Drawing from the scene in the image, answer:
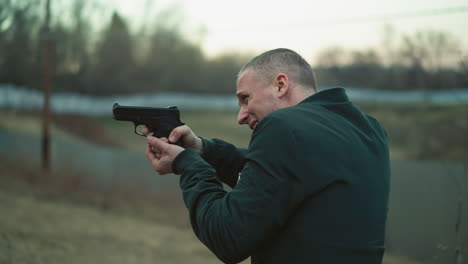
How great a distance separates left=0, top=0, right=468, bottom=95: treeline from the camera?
21.6m

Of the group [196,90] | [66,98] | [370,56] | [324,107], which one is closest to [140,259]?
[324,107]

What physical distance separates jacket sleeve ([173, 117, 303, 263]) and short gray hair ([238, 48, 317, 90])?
47 centimetres

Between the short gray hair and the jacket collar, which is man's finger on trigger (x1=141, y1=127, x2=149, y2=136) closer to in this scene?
the short gray hair

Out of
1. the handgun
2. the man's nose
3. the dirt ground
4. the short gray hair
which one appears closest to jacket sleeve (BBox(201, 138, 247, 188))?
the handgun

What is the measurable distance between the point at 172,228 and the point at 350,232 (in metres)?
12.6

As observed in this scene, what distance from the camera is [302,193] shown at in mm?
1758

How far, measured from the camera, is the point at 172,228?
45.7 ft

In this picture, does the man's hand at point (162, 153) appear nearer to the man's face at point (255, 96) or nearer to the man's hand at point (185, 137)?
the man's hand at point (185, 137)

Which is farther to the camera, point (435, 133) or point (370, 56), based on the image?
point (370, 56)

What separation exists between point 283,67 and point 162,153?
2.46 feet

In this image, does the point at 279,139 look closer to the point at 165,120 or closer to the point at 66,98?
the point at 165,120

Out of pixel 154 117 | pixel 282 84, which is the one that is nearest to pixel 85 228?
pixel 154 117

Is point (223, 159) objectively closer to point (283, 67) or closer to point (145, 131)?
point (145, 131)

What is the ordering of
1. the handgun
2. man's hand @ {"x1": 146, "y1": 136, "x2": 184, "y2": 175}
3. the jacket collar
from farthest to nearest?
1. the handgun
2. man's hand @ {"x1": 146, "y1": 136, "x2": 184, "y2": 175}
3. the jacket collar
